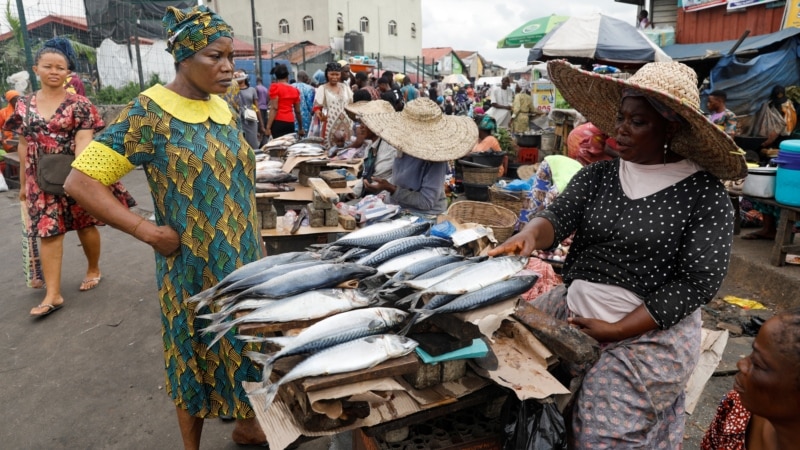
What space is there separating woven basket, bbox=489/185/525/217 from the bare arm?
4.56 m

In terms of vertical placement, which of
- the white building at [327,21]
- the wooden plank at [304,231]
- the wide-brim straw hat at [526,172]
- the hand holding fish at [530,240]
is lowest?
the wide-brim straw hat at [526,172]

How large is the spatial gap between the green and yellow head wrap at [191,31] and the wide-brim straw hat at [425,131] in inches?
88.3

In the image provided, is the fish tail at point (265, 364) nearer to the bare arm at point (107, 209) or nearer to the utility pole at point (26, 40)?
the bare arm at point (107, 209)

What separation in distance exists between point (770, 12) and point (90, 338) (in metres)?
13.3

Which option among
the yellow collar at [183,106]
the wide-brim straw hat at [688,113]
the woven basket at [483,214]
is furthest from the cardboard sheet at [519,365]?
the woven basket at [483,214]

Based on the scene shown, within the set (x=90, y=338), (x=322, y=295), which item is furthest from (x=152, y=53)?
(x=322, y=295)

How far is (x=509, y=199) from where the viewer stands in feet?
20.2

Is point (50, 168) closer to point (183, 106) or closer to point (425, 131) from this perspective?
point (183, 106)

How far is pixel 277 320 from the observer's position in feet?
5.45

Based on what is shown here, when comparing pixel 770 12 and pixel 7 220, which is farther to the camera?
pixel 770 12

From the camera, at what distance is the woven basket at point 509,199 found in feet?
20.0

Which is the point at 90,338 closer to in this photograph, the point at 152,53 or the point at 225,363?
the point at 225,363

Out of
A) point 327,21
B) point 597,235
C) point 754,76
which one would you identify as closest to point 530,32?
point 754,76

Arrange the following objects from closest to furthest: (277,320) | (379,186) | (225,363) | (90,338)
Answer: (277,320)
(225,363)
(90,338)
(379,186)
